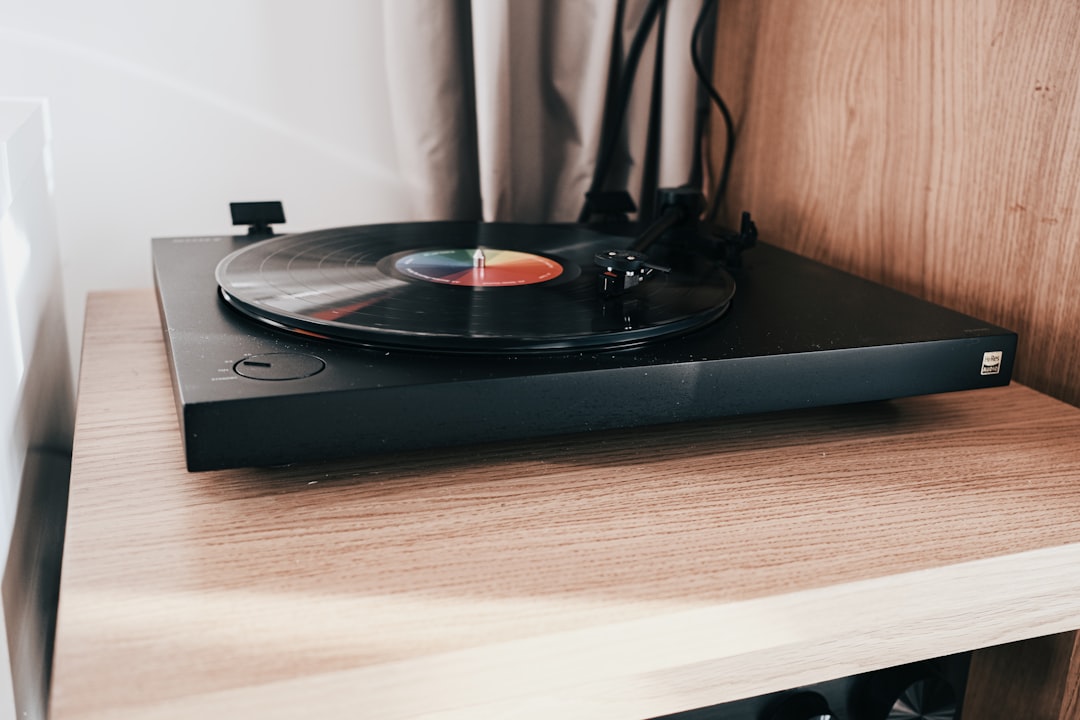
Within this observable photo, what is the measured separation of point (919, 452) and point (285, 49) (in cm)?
81

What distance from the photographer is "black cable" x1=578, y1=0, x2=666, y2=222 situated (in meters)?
1.03

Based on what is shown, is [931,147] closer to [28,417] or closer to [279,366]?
[279,366]

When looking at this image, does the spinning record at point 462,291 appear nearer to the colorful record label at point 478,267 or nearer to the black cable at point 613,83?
→ the colorful record label at point 478,267

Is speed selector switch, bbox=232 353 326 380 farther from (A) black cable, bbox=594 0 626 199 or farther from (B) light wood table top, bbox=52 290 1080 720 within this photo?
(A) black cable, bbox=594 0 626 199

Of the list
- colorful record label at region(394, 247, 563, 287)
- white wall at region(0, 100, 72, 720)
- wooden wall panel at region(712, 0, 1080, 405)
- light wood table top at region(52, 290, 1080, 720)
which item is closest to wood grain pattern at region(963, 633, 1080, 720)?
light wood table top at region(52, 290, 1080, 720)

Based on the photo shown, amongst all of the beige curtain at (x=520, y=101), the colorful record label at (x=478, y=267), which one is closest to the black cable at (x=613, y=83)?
the beige curtain at (x=520, y=101)

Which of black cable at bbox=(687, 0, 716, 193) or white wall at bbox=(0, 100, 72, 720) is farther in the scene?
black cable at bbox=(687, 0, 716, 193)

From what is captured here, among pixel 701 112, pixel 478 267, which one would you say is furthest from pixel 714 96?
pixel 478 267

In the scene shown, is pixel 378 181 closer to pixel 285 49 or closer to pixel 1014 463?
pixel 285 49

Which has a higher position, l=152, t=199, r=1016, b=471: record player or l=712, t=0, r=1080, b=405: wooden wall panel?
l=712, t=0, r=1080, b=405: wooden wall panel

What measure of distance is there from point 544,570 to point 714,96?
29.7 inches

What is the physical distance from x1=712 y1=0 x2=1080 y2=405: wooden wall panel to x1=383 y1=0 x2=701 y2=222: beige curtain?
9cm

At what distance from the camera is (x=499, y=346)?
0.49 metres

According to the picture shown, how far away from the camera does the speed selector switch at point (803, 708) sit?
0.53 m
